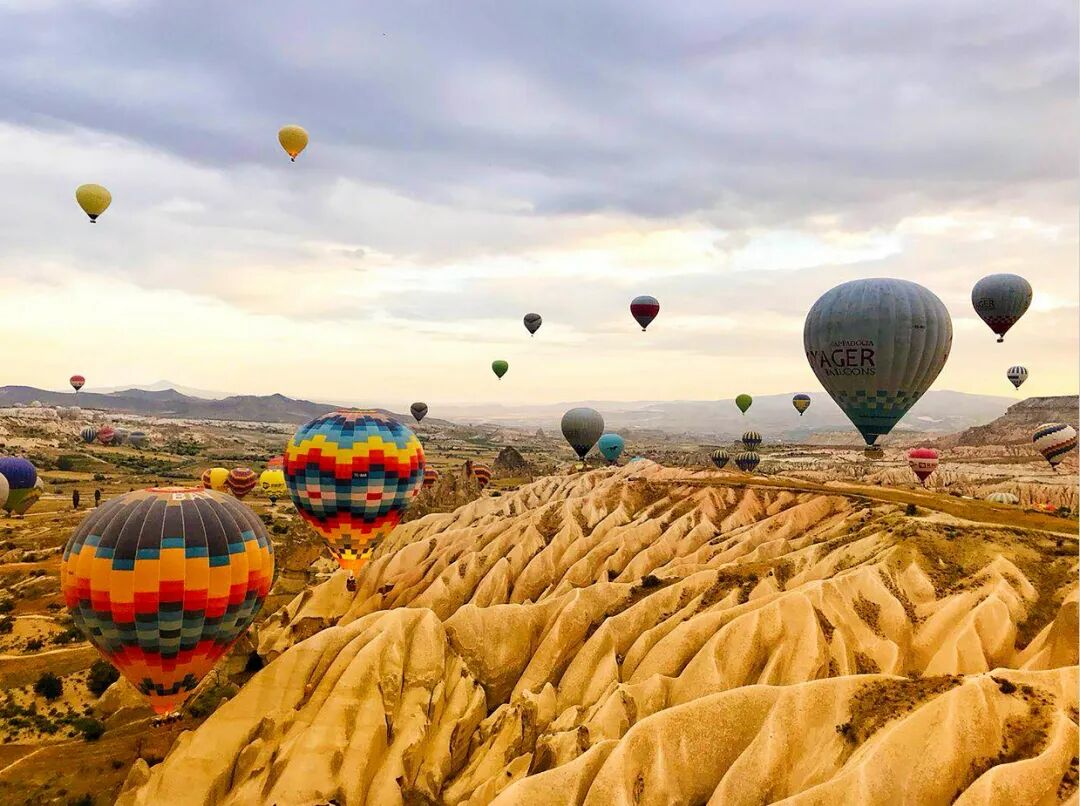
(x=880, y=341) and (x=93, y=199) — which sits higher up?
(x=93, y=199)

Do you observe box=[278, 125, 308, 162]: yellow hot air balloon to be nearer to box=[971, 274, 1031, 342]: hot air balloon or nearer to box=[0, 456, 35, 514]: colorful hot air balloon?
box=[0, 456, 35, 514]: colorful hot air balloon

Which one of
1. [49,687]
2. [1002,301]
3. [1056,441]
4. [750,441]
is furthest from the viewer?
[750,441]

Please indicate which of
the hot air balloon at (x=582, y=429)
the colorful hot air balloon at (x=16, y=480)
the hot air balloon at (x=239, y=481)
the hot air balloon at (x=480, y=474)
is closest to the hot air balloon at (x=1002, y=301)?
the hot air balloon at (x=582, y=429)

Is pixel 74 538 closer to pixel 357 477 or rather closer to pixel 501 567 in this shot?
pixel 357 477

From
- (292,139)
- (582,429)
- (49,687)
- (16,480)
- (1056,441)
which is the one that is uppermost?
(292,139)

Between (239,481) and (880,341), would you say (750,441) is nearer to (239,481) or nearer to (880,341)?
(880,341)

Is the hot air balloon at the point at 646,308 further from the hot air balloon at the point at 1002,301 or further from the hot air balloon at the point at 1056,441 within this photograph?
the hot air balloon at the point at 1056,441

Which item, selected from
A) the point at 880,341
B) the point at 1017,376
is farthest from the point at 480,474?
the point at 1017,376

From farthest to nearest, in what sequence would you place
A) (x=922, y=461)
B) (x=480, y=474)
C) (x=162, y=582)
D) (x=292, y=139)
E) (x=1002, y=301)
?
(x=480, y=474)
(x=922, y=461)
(x=1002, y=301)
(x=292, y=139)
(x=162, y=582)
